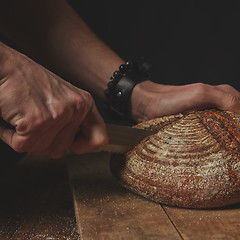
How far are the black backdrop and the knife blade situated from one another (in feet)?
5.11

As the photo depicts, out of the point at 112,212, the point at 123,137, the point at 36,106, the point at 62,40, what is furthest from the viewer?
the point at 62,40

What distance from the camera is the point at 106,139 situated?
4.34 feet

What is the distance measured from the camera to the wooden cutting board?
1171 mm

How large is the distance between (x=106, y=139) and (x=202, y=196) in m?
0.43

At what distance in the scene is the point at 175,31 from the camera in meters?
2.85

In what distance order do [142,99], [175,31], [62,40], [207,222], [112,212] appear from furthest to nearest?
[175,31] < [62,40] < [142,99] < [112,212] < [207,222]

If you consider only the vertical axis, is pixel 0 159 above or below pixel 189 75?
below

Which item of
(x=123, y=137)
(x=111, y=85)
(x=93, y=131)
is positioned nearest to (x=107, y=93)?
(x=111, y=85)

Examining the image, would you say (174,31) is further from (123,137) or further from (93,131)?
(93,131)

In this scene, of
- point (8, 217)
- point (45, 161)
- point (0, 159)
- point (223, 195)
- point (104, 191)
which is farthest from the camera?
point (45, 161)

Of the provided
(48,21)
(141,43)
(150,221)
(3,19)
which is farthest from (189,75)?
(150,221)

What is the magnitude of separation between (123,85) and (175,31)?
135 cm

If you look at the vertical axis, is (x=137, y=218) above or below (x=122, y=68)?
below

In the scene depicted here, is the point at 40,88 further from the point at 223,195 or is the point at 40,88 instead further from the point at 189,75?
the point at 189,75
